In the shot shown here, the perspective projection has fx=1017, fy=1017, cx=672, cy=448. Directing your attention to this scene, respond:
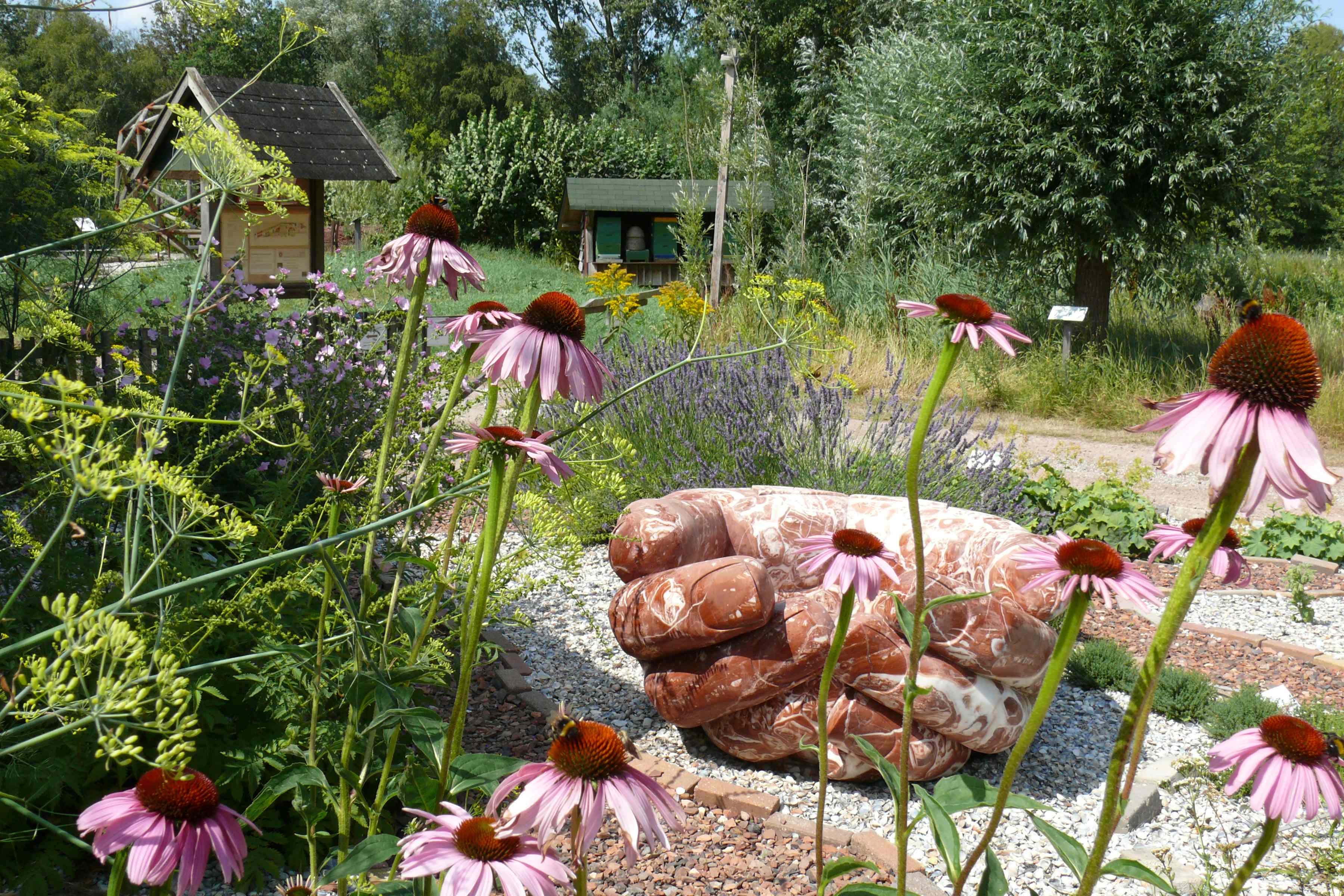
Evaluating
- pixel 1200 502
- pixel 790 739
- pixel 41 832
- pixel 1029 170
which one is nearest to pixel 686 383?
pixel 790 739

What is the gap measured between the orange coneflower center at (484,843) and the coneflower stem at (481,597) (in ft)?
0.51

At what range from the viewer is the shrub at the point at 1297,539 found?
6125mm

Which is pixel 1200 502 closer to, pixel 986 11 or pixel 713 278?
pixel 713 278

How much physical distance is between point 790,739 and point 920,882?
0.63 meters

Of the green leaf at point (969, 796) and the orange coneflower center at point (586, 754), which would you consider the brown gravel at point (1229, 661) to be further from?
the orange coneflower center at point (586, 754)

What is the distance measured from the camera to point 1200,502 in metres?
7.47

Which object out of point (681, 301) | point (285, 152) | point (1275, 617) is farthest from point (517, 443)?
point (285, 152)

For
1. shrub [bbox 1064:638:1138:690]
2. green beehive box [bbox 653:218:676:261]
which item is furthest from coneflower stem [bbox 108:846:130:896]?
green beehive box [bbox 653:218:676:261]

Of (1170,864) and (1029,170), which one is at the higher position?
(1029,170)

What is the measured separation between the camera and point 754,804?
9.77ft

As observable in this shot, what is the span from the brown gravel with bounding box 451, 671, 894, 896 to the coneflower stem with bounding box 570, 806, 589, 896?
132cm

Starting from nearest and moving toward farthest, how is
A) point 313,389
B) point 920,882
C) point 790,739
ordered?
point 920,882 < point 790,739 < point 313,389

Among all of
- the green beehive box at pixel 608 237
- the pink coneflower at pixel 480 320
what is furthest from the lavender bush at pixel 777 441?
the green beehive box at pixel 608 237

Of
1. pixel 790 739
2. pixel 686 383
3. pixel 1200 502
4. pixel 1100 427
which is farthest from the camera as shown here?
pixel 1100 427
